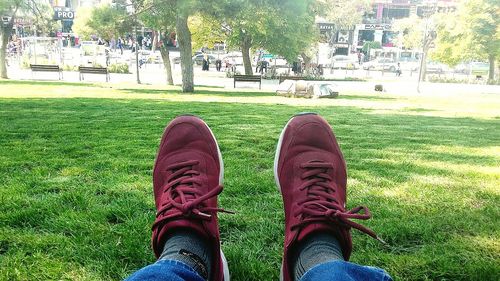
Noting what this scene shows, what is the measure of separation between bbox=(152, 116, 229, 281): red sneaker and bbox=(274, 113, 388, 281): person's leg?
0.98ft

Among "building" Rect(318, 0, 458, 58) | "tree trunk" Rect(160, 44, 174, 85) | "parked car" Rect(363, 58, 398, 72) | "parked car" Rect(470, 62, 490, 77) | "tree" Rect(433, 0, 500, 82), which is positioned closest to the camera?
"tree trunk" Rect(160, 44, 174, 85)

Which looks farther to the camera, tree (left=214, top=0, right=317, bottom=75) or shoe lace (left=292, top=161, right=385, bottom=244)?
tree (left=214, top=0, right=317, bottom=75)

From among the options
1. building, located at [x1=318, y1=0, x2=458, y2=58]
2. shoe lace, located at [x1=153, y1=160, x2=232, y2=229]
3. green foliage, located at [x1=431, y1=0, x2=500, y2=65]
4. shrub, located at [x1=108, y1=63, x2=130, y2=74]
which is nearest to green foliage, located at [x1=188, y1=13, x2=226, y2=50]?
shrub, located at [x1=108, y1=63, x2=130, y2=74]

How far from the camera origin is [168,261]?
1.27m

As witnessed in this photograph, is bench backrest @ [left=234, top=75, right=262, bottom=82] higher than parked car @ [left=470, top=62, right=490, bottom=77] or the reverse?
the reverse

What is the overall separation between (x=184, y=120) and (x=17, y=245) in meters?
0.97

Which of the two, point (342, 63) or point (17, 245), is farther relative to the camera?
point (342, 63)

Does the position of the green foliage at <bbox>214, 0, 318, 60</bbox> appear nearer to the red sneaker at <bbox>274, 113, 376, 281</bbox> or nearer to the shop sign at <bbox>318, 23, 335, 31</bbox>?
the shop sign at <bbox>318, 23, 335, 31</bbox>

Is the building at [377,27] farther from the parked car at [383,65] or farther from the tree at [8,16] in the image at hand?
the tree at [8,16]

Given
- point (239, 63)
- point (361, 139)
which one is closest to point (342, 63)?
point (239, 63)

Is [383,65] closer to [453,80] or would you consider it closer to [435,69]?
[435,69]

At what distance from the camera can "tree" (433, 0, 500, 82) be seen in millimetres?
26203

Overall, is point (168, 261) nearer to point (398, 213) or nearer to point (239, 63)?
point (398, 213)

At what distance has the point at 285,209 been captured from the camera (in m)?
1.88
